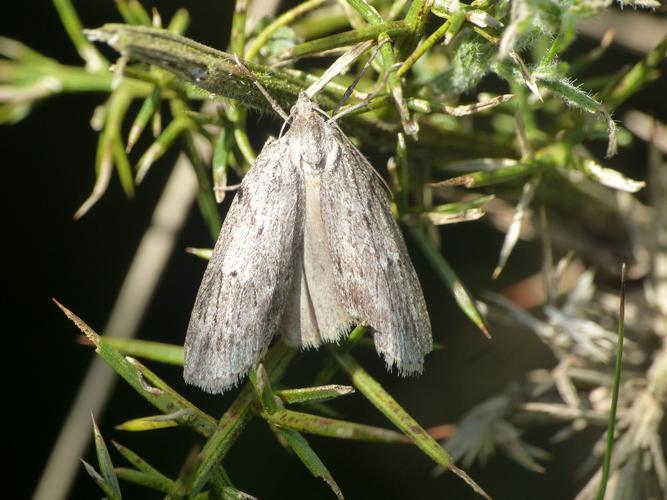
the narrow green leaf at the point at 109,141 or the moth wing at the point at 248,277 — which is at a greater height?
the narrow green leaf at the point at 109,141

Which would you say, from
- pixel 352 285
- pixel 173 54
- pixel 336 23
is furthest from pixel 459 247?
pixel 173 54

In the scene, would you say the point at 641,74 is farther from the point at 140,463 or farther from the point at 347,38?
the point at 140,463

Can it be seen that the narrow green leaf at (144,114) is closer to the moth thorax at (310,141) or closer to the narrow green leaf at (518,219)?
the moth thorax at (310,141)

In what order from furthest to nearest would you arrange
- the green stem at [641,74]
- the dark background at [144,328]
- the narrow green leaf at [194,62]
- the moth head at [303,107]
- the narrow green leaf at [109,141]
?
1. the dark background at [144,328]
2. the narrow green leaf at [109,141]
3. the green stem at [641,74]
4. the moth head at [303,107]
5. the narrow green leaf at [194,62]

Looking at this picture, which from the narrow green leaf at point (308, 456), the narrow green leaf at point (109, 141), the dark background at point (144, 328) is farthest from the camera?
the dark background at point (144, 328)

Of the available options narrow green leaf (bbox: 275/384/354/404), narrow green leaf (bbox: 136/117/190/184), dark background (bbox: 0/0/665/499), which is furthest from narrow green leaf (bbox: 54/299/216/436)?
dark background (bbox: 0/0/665/499)

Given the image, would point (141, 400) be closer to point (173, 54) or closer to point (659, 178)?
Result: point (173, 54)

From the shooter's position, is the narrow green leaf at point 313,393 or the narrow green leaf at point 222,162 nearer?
the narrow green leaf at point 313,393

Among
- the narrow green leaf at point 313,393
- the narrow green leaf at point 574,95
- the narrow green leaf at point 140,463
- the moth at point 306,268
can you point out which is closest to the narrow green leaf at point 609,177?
the narrow green leaf at point 574,95
